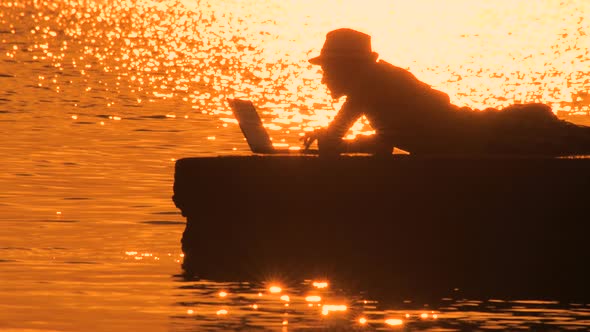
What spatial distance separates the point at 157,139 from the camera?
1309 inches

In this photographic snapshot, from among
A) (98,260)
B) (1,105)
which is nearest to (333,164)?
(98,260)

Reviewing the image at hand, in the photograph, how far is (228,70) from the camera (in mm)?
63906

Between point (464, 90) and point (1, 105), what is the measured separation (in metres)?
20.3

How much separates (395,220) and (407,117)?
0.88 meters

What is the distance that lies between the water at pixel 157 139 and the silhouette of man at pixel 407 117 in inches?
70.3

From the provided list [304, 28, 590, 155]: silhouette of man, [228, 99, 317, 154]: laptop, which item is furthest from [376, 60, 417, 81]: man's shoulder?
[228, 99, 317, 154]: laptop

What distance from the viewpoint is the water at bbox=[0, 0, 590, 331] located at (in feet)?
50.5

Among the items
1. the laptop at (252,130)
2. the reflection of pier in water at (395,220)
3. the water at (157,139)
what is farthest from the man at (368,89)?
the water at (157,139)

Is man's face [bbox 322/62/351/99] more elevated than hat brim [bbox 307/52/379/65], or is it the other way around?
hat brim [bbox 307/52/379/65]

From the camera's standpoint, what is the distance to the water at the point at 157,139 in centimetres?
1541

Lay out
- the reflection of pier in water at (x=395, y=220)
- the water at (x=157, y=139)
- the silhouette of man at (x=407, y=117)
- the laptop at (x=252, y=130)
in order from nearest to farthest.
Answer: the water at (x=157, y=139) → the reflection of pier in water at (x=395, y=220) → the silhouette of man at (x=407, y=117) → the laptop at (x=252, y=130)

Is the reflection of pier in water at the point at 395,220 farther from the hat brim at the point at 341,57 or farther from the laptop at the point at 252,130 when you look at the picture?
the hat brim at the point at 341,57

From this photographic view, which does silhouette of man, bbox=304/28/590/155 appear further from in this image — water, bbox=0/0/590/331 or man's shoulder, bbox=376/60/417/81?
water, bbox=0/0/590/331

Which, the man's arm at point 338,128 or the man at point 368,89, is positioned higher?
the man at point 368,89
